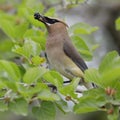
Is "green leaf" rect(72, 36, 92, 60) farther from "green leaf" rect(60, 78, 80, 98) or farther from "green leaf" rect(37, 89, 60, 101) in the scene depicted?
"green leaf" rect(37, 89, 60, 101)

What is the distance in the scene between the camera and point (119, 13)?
25.7 ft

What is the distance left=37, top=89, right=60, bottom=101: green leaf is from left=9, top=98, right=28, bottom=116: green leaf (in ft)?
0.42

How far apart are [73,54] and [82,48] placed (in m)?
0.14

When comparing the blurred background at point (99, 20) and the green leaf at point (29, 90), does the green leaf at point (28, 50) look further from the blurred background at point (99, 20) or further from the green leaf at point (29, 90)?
the blurred background at point (99, 20)

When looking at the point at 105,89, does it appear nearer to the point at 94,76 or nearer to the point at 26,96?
the point at 94,76

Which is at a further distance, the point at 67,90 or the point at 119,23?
the point at 119,23

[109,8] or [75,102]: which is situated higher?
[109,8]

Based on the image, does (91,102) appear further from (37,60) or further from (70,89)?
(37,60)

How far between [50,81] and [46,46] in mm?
1069

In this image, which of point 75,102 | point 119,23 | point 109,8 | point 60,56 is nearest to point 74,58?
point 60,56

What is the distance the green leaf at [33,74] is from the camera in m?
3.52

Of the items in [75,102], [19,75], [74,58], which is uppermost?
[74,58]

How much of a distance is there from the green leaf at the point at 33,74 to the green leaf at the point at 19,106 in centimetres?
14

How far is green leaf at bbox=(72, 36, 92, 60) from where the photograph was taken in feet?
15.0
